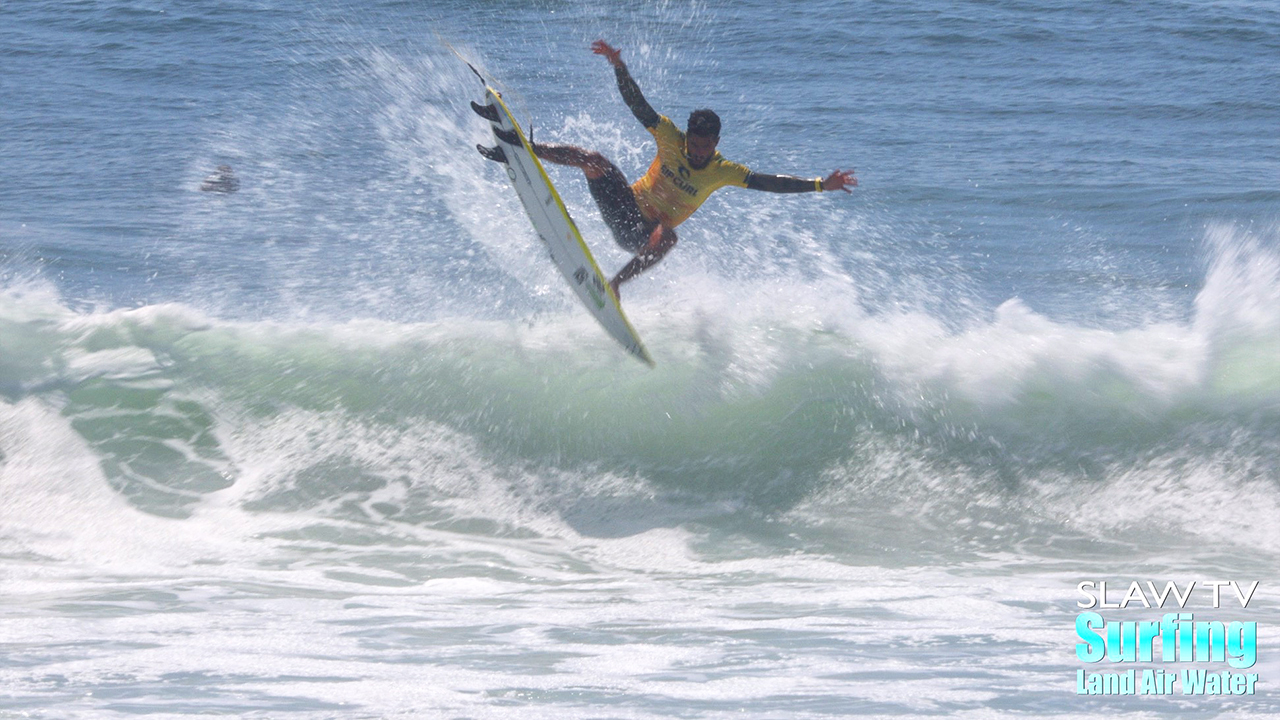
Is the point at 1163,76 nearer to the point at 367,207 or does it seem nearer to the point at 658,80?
the point at 658,80

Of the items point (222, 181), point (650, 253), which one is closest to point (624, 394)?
point (650, 253)

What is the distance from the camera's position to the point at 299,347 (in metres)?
9.23

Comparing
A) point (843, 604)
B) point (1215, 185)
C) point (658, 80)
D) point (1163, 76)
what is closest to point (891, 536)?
point (843, 604)

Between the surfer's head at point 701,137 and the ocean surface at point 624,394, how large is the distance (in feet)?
3.91

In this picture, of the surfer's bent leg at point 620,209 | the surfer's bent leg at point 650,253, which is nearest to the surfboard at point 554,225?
the surfer's bent leg at point 650,253

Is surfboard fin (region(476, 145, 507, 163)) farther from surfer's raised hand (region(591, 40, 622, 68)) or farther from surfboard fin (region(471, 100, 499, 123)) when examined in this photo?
surfer's raised hand (region(591, 40, 622, 68))

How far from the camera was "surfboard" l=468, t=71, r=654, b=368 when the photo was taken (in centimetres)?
746

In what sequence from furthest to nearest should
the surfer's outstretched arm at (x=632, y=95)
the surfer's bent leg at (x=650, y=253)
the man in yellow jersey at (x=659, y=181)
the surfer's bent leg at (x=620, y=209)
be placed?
the surfer's bent leg at (x=650, y=253)
the surfer's bent leg at (x=620, y=209)
the man in yellow jersey at (x=659, y=181)
the surfer's outstretched arm at (x=632, y=95)

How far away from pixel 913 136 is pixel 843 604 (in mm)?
9574

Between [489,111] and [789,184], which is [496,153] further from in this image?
[789,184]

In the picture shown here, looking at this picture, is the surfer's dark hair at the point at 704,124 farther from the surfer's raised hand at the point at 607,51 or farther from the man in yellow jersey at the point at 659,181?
the surfer's raised hand at the point at 607,51

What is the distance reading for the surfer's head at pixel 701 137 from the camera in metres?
7.17

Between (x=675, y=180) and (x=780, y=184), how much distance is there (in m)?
0.72

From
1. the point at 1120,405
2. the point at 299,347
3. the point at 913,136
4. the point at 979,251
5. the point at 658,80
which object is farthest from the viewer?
the point at 658,80
